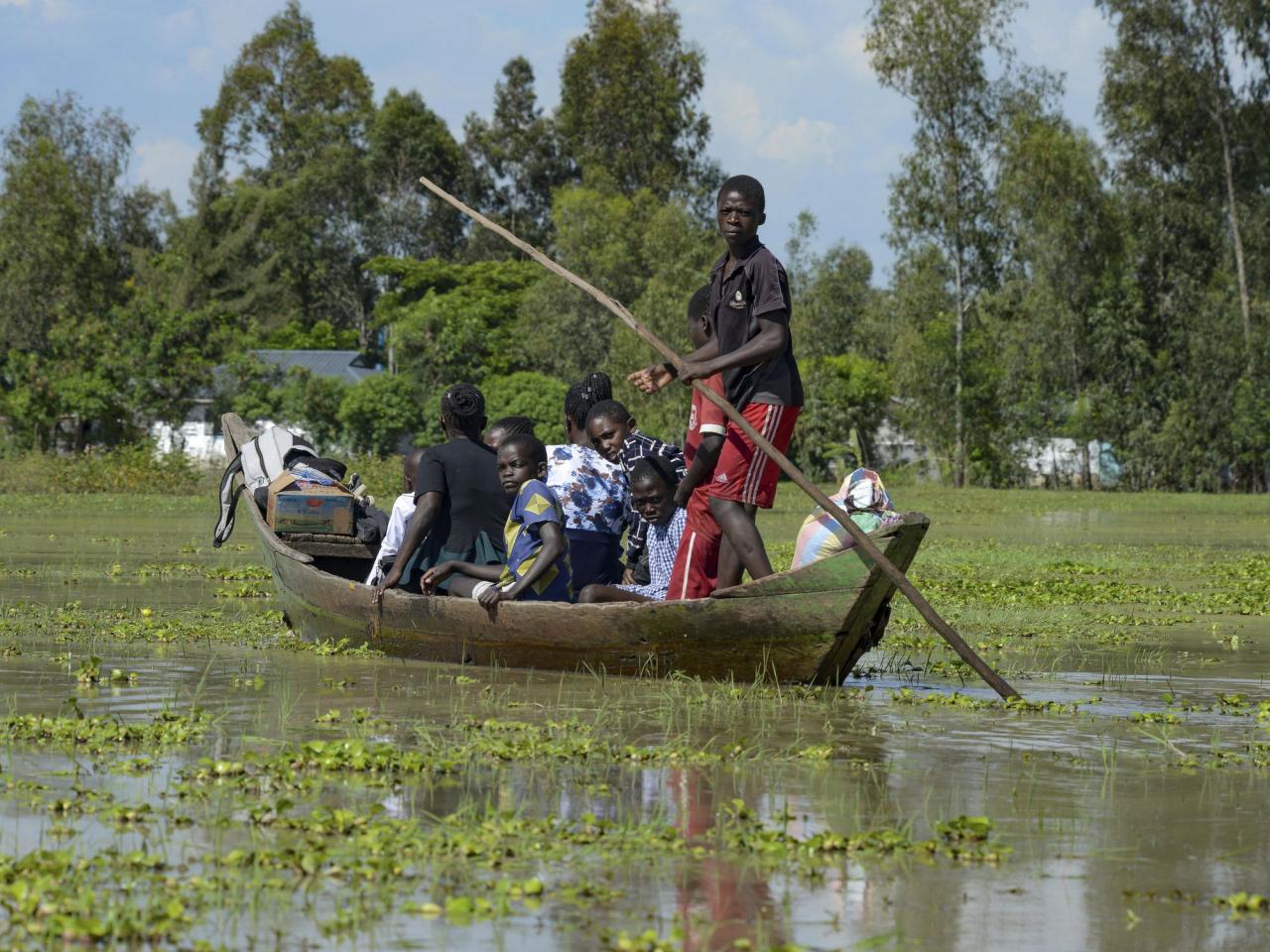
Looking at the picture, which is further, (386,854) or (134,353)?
(134,353)

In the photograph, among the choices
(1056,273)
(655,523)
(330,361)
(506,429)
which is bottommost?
(655,523)

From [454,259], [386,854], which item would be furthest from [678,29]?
[386,854]

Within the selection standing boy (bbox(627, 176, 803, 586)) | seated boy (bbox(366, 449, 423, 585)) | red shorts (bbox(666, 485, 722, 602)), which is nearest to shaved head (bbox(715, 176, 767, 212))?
standing boy (bbox(627, 176, 803, 586))

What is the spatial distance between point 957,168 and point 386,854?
38262 mm

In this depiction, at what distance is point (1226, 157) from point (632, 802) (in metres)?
37.7

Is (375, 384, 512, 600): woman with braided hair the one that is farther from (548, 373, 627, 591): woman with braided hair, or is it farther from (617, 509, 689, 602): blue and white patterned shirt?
(617, 509, 689, 602): blue and white patterned shirt

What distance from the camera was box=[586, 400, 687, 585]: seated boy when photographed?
8984mm

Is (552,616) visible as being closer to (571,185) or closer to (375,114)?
(571,185)

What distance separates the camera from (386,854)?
4.35 meters

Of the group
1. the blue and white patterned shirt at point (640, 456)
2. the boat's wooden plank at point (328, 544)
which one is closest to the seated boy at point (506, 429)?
the blue and white patterned shirt at point (640, 456)

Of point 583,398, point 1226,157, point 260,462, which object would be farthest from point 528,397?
point 583,398

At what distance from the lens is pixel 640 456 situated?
8.91 meters

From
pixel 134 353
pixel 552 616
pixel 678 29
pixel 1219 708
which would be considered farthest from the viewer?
pixel 678 29

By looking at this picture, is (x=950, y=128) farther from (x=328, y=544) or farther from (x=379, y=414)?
(x=328, y=544)
